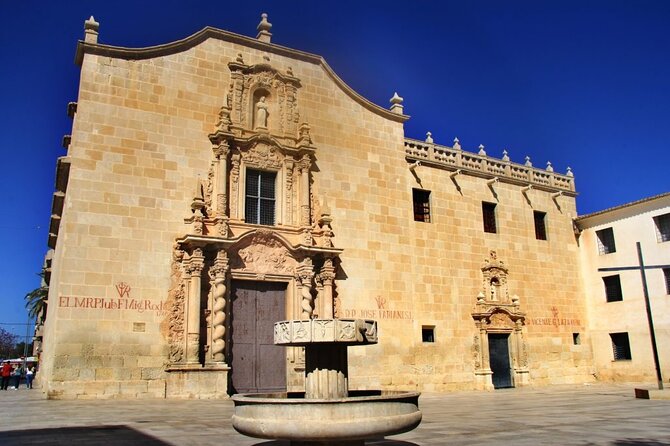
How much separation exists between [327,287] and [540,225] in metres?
11.4

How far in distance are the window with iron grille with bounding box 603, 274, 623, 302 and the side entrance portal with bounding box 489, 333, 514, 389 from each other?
5637mm

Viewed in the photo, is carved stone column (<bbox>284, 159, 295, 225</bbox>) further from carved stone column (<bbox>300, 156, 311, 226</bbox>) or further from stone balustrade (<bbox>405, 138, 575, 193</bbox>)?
stone balustrade (<bbox>405, 138, 575, 193</bbox>)

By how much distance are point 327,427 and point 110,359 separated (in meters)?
10.2

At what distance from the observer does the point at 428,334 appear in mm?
20188

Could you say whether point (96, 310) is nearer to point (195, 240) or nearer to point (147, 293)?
point (147, 293)

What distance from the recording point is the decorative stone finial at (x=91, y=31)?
16.3 m

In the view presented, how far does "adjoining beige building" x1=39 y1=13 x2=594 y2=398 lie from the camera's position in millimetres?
15039

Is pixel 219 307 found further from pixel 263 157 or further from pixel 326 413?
pixel 326 413

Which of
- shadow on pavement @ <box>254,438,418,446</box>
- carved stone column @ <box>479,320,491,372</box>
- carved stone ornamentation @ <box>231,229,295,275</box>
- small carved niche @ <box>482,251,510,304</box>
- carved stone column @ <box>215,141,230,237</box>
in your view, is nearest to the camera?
shadow on pavement @ <box>254,438,418,446</box>

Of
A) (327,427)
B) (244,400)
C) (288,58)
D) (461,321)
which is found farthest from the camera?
(461,321)

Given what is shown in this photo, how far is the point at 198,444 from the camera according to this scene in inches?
292

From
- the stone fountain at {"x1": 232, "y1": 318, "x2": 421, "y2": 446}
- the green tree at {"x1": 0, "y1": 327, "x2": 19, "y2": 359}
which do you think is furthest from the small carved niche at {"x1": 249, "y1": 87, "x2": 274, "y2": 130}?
the green tree at {"x1": 0, "y1": 327, "x2": 19, "y2": 359}

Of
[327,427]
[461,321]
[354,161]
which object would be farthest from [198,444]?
[461,321]

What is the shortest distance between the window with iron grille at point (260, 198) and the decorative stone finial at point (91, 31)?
5.60 meters
